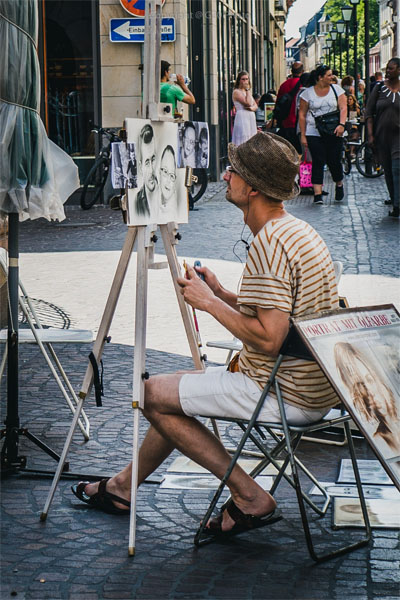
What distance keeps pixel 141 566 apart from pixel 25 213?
187 cm

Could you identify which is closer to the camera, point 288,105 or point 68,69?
point 68,69

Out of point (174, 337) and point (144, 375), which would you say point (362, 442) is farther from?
point (174, 337)

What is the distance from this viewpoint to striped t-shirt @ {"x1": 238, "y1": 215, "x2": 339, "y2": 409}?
3.67 m

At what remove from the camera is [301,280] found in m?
3.71

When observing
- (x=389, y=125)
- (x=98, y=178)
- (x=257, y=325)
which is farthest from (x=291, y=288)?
(x=98, y=178)

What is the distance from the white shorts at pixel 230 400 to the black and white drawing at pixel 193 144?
44.9 inches

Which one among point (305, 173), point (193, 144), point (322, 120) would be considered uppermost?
point (322, 120)

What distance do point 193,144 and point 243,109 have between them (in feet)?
49.4

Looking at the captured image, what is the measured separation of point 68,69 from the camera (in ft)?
56.4

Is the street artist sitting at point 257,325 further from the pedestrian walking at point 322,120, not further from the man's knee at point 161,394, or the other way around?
the pedestrian walking at point 322,120

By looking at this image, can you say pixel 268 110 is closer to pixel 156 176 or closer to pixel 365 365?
pixel 156 176

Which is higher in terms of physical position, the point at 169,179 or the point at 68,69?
the point at 68,69

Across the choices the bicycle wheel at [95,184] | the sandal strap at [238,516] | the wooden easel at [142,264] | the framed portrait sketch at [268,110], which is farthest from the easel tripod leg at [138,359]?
the framed portrait sketch at [268,110]

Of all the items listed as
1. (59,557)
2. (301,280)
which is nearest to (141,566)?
(59,557)
